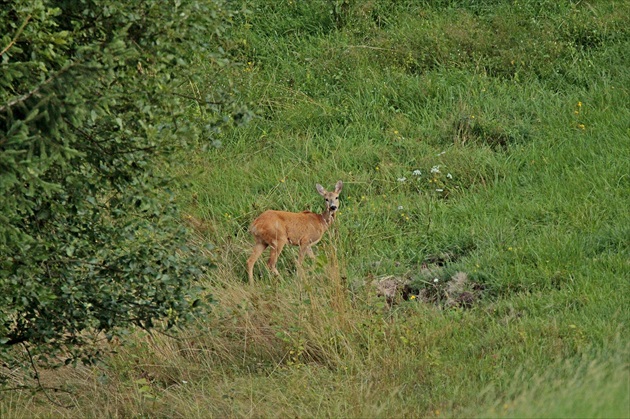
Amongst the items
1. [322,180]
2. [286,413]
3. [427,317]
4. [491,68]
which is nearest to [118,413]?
A: [286,413]

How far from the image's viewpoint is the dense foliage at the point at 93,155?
6.96 m

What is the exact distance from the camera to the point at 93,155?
25.5ft

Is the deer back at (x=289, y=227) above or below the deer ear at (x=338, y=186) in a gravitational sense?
below

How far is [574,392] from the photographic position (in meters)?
6.81

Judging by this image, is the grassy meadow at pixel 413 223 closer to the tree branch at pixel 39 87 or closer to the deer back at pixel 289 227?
the deer back at pixel 289 227


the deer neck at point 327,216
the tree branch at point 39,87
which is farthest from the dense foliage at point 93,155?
the deer neck at point 327,216

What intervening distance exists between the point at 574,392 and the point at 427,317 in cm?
323

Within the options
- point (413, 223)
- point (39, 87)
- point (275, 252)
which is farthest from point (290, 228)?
point (39, 87)

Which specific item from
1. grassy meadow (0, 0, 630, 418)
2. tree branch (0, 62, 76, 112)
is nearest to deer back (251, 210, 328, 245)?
grassy meadow (0, 0, 630, 418)

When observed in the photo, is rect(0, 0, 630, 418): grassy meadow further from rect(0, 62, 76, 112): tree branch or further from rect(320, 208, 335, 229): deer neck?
rect(0, 62, 76, 112): tree branch

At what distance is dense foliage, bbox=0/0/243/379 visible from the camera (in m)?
6.96

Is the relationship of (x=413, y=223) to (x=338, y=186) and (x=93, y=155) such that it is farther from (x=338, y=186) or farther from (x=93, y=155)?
(x=93, y=155)

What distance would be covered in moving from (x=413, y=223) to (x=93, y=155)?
202 inches

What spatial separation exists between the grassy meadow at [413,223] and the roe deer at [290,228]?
0.21m
